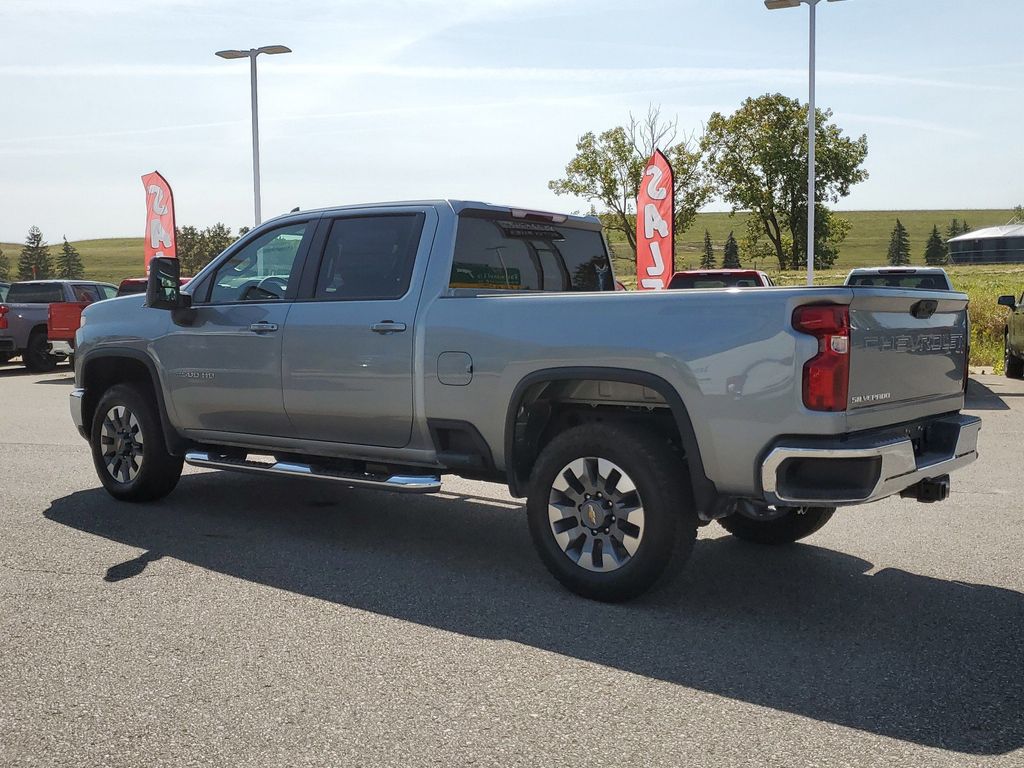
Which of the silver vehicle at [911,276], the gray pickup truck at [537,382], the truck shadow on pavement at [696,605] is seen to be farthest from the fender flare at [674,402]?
the silver vehicle at [911,276]

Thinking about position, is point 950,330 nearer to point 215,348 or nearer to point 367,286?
point 367,286

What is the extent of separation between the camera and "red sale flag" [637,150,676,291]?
20.8 metres

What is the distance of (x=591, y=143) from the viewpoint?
7394cm

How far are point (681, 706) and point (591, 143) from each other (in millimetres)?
72352

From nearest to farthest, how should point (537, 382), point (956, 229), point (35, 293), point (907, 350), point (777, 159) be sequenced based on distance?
point (907, 350) < point (537, 382) < point (35, 293) < point (777, 159) < point (956, 229)

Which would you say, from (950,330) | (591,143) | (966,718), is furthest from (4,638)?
(591,143)

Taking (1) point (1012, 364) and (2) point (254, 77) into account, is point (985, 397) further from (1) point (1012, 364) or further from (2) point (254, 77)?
(2) point (254, 77)

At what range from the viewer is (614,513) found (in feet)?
17.2

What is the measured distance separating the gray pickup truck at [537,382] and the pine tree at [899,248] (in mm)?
143065

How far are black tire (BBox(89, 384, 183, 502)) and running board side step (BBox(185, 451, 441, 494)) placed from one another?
0.38 meters

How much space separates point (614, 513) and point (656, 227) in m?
16.7

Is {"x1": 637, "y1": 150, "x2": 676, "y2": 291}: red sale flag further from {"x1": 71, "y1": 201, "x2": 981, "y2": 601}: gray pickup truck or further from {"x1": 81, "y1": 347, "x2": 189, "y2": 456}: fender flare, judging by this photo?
{"x1": 81, "y1": 347, "x2": 189, "y2": 456}: fender flare

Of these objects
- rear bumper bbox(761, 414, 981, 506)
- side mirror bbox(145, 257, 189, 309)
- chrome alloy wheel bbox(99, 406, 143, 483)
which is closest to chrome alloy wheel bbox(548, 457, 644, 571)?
rear bumper bbox(761, 414, 981, 506)

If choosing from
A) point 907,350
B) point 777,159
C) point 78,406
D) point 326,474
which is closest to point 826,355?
point 907,350
